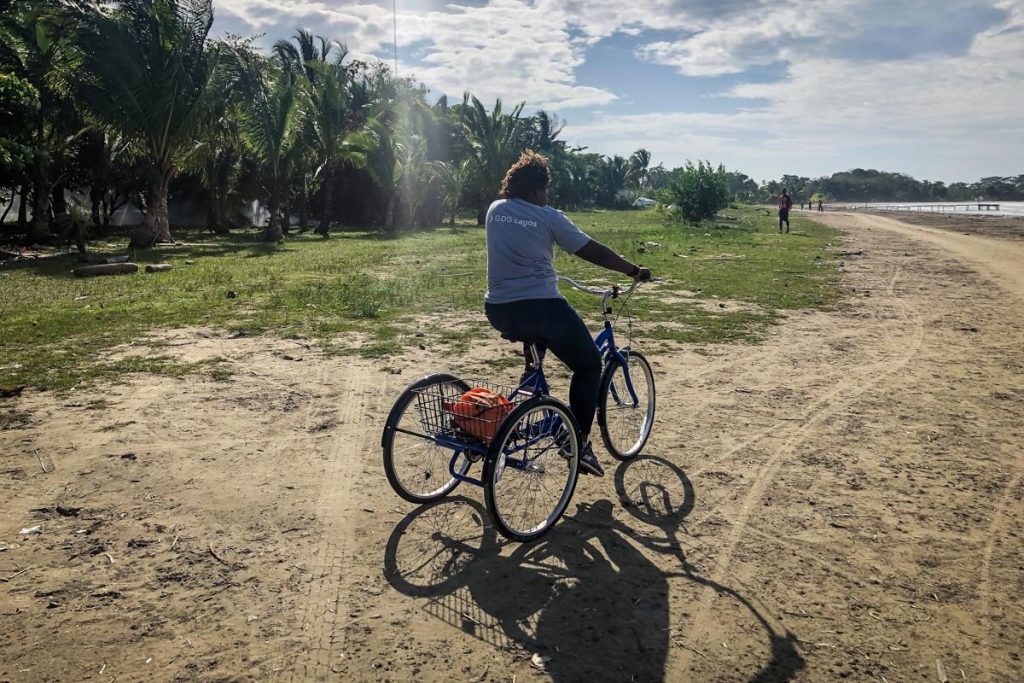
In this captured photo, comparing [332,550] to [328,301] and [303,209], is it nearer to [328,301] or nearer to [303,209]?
[328,301]

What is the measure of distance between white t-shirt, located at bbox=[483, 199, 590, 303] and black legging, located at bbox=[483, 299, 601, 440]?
7cm

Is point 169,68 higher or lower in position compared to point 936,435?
higher

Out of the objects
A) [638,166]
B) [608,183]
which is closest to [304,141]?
[608,183]

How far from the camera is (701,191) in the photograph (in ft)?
128

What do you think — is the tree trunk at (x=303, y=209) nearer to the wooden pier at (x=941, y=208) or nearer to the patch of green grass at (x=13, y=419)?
the patch of green grass at (x=13, y=419)

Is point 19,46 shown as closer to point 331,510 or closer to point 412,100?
point 412,100

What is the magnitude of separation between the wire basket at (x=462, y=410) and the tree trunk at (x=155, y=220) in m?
23.8

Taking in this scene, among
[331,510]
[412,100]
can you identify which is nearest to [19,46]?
[412,100]

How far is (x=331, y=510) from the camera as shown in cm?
438

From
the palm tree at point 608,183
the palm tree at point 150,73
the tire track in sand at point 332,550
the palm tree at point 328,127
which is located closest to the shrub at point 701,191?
the palm tree at point 328,127

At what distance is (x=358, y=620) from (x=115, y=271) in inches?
615

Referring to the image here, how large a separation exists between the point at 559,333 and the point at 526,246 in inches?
21.9

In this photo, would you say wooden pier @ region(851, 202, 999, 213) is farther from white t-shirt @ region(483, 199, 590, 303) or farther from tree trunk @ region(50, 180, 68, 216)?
white t-shirt @ region(483, 199, 590, 303)

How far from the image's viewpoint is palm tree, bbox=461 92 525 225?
44.8 m
